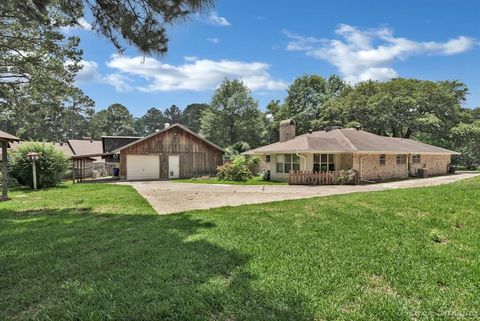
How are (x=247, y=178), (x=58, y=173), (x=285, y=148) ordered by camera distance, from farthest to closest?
1. (x=247, y=178)
2. (x=285, y=148)
3. (x=58, y=173)

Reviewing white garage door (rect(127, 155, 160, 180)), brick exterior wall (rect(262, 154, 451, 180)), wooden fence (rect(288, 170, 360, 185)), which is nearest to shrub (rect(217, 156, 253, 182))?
brick exterior wall (rect(262, 154, 451, 180))

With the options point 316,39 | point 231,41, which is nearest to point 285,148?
point 316,39

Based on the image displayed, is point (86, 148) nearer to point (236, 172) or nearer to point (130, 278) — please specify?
point (236, 172)

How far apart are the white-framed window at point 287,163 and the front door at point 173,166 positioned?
891cm

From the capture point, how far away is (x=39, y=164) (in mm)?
18031

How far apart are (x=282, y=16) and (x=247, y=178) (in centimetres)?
1214

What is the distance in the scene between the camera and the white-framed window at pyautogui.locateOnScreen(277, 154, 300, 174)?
20.9m

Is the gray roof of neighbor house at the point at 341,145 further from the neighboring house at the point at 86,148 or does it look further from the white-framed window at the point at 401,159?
the neighboring house at the point at 86,148

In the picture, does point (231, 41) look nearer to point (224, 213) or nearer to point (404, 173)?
point (224, 213)

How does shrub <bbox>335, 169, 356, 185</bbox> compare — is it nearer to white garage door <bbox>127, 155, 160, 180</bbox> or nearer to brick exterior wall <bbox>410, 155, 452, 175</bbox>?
brick exterior wall <bbox>410, 155, 452, 175</bbox>

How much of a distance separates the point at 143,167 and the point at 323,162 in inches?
545

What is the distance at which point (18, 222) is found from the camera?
851 cm

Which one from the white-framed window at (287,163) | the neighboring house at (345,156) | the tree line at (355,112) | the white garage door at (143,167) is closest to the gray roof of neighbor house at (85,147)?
the tree line at (355,112)

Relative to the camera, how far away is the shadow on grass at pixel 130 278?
3.30m
